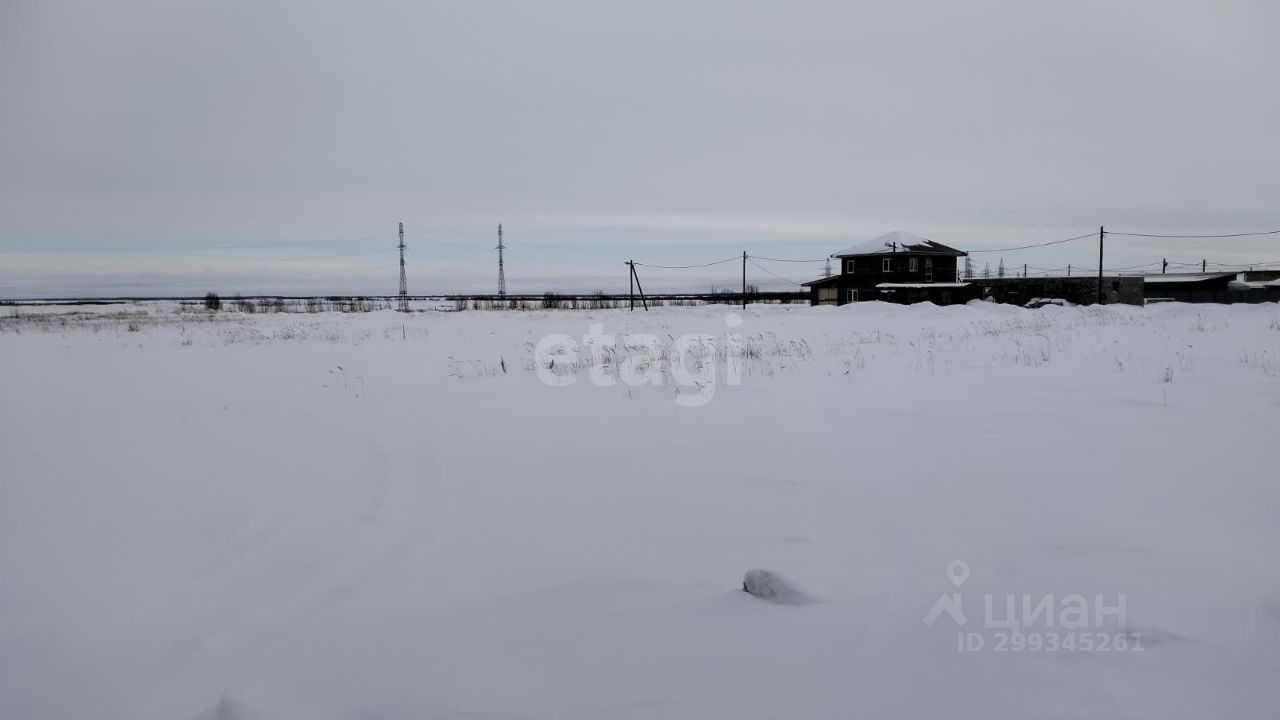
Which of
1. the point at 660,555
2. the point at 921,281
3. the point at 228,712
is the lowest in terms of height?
the point at 228,712

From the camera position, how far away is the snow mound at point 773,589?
9.25 ft

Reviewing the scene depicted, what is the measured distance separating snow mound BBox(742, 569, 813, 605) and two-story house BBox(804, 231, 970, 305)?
41.1 metres

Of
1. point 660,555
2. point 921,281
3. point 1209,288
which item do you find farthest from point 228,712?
point 1209,288

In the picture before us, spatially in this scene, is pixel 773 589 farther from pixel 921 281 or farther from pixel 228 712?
pixel 921 281

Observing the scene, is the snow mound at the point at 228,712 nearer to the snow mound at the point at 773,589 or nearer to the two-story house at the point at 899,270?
the snow mound at the point at 773,589

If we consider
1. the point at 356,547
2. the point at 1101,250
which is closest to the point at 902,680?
the point at 356,547

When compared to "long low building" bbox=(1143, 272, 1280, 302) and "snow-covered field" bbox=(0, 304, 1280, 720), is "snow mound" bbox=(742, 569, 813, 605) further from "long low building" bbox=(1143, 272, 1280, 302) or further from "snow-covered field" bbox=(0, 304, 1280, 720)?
"long low building" bbox=(1143, 272, 1280, 302)

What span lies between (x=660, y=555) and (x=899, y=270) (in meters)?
43.5

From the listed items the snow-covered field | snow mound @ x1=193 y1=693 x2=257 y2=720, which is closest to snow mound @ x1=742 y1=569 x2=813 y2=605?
A: the snow-covered field

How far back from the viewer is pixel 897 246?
1681 inches

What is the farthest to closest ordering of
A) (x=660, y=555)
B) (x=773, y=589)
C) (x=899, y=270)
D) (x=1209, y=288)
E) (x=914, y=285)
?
1. (x=1209, y=288)
2. (x=899, y=270)
3. (x=914, y=285)
4. (x=660, y=555)
5. (x=773, y=589)

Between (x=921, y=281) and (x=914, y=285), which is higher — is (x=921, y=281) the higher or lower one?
the higher one

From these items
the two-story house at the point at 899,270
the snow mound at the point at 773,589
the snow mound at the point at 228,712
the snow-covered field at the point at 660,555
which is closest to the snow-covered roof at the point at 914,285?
the two-story house at the point at 899,270

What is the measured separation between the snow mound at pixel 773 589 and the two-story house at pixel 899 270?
4113cm
